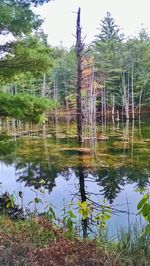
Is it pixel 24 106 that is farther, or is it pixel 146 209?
pixel 24 106

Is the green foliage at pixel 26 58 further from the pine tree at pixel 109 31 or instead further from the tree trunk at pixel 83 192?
the pine tree at pixel 109 31

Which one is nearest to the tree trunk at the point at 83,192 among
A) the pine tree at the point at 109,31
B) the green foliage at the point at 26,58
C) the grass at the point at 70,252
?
the grass at the point at 70,252

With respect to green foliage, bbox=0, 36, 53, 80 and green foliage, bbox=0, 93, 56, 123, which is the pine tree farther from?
green foliage, bbox=0, 93, 56, 123

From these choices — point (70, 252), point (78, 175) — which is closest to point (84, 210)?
point (70, 252)

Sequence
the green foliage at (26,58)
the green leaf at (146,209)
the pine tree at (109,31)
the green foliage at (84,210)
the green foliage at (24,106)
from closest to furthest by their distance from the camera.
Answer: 1. the green leaf at (146,209)
2. the green foliage at (84,210)
3. the green foliage at (24,106)
4. the green foliage at (26,58)
5. the pine tree at (109,31)

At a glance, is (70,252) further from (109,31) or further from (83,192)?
(109,31)

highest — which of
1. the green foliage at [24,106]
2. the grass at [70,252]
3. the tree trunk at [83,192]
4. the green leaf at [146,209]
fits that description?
the green foliage at [24,106]

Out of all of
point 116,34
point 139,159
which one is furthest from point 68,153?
point 116,34

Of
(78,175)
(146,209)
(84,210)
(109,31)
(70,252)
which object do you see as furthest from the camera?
(109,31)

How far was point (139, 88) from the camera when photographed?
3581 centimetres

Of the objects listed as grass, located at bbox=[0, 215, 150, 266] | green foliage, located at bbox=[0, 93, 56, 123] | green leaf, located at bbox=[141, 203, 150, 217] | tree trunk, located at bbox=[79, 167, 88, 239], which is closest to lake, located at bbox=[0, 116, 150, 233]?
tree trunk, located at bbox=[79, 167, 88, 239]

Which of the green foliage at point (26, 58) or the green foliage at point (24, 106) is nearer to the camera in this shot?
the green foliage at point (24, 106)

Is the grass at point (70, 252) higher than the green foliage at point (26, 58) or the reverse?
the reverse

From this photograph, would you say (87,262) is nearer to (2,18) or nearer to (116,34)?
(2,18)
